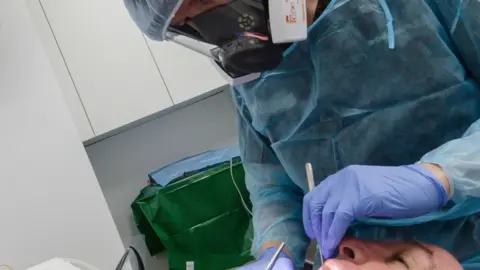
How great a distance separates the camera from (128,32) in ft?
9.57

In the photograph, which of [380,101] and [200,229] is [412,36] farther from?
[200,229]

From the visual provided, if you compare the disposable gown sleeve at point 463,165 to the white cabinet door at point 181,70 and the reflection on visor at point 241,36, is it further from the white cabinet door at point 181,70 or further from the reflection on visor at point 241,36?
the white cabinet door at point 181,70

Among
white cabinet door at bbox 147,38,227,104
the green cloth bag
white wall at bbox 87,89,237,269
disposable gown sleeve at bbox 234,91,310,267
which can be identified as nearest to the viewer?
disposable gown sleeve at bbox 234,91,310,267

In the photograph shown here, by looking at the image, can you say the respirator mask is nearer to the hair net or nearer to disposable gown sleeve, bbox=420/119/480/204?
the hair net

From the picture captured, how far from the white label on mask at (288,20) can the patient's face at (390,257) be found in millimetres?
406

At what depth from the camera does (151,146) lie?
3.22m

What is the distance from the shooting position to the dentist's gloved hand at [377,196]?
964 millimetres

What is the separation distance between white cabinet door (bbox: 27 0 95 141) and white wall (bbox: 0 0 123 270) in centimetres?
59

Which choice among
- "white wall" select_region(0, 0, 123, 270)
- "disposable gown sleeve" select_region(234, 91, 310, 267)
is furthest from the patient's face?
"white wall" select_region(0, 0, 123, 270)

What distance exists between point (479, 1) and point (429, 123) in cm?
26

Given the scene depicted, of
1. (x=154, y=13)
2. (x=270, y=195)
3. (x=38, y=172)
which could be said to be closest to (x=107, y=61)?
(x=38, y=172)

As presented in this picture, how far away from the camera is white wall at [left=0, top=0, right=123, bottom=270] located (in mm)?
2074

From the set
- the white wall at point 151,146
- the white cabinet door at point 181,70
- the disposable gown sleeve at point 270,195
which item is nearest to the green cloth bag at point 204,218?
the white wall at point 151,146

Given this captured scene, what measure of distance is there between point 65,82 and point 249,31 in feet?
6.43
